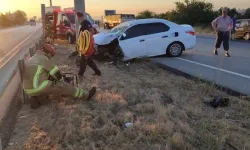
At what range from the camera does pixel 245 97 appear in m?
6.95

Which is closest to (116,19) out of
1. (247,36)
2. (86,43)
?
(247,36)

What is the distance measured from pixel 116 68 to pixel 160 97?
441 cm

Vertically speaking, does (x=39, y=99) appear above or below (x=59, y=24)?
below

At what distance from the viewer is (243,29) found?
23.1m

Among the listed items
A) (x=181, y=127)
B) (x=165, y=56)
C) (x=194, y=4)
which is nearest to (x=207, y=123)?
(x=181, y=127)

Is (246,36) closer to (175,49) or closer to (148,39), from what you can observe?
(175,49)

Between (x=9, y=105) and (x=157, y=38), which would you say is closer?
(x=9, y=105)

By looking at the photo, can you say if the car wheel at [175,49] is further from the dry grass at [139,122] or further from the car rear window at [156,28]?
the dry grass at [139,122]

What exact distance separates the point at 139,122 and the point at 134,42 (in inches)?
310

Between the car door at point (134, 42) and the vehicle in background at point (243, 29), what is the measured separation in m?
11.7

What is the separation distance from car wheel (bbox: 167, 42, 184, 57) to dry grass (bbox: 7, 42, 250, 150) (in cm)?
610

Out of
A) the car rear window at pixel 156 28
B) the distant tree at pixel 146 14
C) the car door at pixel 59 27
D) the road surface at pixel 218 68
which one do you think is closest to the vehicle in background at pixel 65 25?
the car door at pixel 59 27

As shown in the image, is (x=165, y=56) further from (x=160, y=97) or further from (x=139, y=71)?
(x=160, y=97)

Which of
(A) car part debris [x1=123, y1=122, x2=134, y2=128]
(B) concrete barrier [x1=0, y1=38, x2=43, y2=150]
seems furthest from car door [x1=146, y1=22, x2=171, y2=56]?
(A) car part debris [x1=123, y1=122, x2=134, y2=128]
